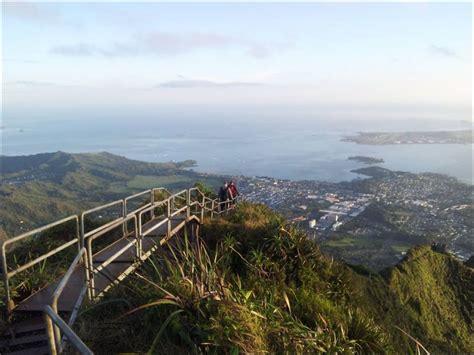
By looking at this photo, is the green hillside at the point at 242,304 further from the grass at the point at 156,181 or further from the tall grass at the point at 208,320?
the grass at the point at 156,181

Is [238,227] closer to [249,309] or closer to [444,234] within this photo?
[249,309]

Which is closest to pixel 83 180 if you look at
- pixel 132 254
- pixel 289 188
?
pixel 289 188

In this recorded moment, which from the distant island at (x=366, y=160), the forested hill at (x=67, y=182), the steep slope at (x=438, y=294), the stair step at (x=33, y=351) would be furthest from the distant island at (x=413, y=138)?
the stair step at (x=33, y=351)

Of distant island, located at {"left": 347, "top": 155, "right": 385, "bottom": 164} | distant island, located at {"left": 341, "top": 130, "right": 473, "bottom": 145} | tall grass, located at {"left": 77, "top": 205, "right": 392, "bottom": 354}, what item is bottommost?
distant island, located at {"left": 347, "top": 155, "right": 385, "bottom": 164}

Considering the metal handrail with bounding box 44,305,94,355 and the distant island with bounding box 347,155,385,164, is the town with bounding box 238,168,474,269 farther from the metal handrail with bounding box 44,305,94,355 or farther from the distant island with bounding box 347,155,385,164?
the distant island with bounding box 347,155,385,164

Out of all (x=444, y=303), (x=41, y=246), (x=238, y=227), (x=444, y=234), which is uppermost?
(x=238, y=227)

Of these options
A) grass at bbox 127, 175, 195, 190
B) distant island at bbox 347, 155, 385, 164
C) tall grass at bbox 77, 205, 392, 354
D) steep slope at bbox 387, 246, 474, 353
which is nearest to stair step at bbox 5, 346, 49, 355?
tall grass at bbox 77, 205, 392, 354
